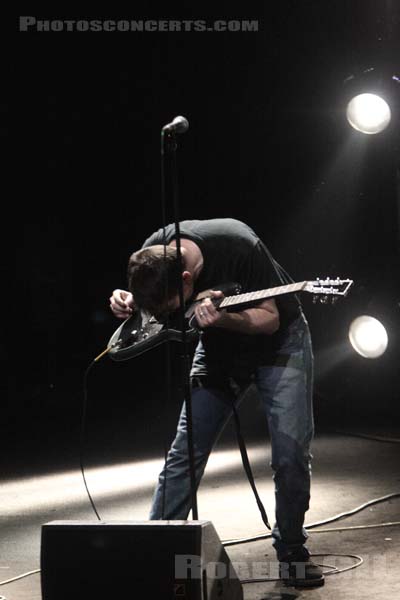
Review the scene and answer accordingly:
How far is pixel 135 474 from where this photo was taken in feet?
20.7

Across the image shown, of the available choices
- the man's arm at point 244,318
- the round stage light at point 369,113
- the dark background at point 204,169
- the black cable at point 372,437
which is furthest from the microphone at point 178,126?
the black cable at point 372,437

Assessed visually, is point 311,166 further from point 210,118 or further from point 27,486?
point 27,486

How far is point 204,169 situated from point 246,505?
5413mm

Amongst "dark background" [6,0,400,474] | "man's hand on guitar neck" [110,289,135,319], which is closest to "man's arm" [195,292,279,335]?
"man's hand on guitar neck" [110,289,135,319]

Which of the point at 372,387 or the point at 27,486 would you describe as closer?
the point at 27,486

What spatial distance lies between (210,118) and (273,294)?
253 inches

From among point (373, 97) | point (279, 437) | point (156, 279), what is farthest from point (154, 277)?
point (373, 97)

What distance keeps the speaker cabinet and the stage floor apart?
935 mm

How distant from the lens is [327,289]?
11.0 ft

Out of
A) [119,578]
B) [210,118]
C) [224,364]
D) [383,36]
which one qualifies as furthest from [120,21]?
[119,578]

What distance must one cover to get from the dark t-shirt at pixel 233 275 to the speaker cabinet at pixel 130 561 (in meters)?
1.11

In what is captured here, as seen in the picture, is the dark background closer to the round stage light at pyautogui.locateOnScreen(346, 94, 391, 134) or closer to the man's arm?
the round stage light at pyautogui.locateOnScreen(346, 94, 391, 134)

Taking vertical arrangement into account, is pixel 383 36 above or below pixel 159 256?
above

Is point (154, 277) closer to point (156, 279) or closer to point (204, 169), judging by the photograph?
point (156, 279)
